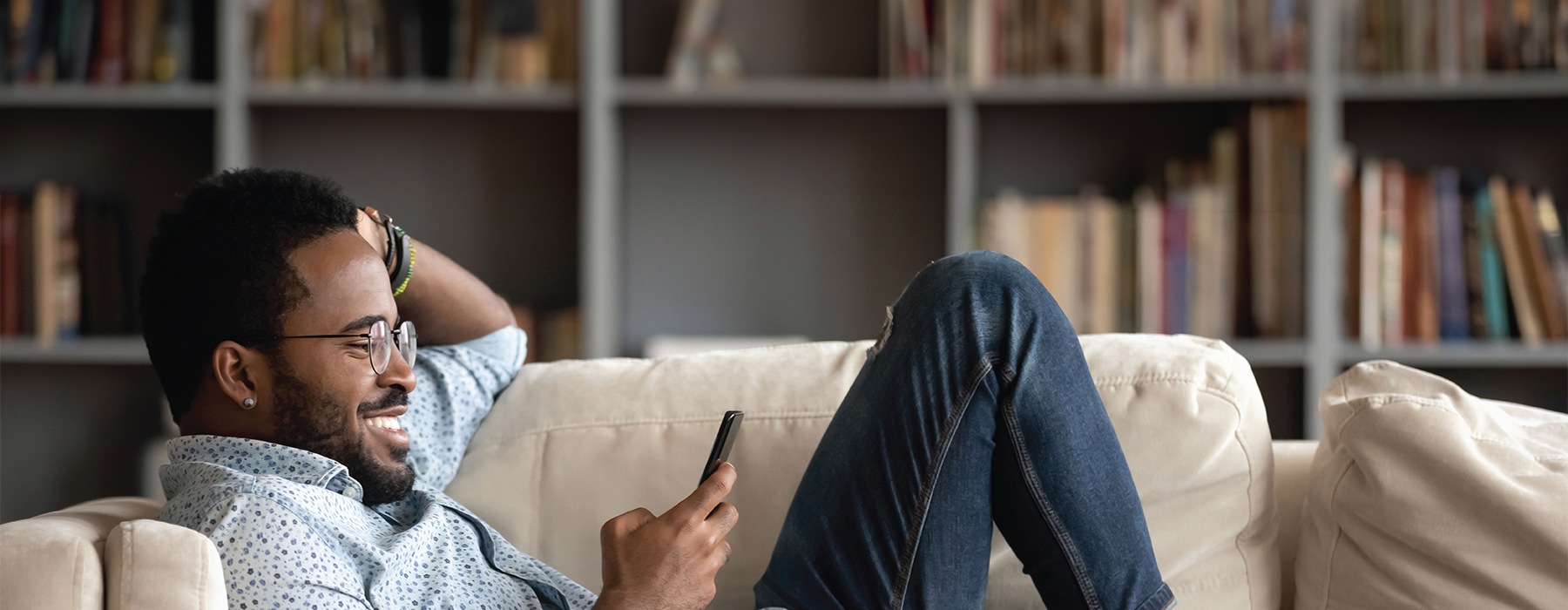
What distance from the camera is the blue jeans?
111 centimetres

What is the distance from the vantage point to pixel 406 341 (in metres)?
1.18

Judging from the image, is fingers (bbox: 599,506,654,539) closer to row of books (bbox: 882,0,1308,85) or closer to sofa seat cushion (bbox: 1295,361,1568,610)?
sofa seat cushion (bbox: 1295,361,1568,610)

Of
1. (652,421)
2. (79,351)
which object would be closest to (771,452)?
(652,421)

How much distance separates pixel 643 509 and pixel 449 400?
13.9 inches

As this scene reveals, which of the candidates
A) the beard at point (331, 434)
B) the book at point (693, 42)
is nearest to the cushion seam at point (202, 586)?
the beard at point (331, 434)

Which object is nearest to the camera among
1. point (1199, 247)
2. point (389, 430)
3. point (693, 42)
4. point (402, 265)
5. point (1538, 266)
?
point (389, 430)

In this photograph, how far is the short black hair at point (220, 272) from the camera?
1061 mm

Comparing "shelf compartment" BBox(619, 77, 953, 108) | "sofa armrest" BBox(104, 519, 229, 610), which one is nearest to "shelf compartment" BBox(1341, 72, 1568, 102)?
"shelf compartment" BBox(619, 77, 953, 108)

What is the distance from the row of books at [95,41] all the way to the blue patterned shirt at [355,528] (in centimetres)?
143

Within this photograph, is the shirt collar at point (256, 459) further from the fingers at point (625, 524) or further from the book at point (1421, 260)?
the book at point (1421, 260)

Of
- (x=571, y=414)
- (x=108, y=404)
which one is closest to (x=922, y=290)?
(x=571, y=414)

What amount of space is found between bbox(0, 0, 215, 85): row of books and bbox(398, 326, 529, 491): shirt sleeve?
4.56 ft

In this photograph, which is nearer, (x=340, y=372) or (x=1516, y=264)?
(x=340, y=372)

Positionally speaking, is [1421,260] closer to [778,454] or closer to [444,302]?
[778,454]
